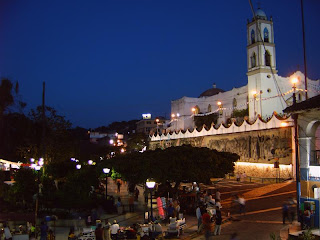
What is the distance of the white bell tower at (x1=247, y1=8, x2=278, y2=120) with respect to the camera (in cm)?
4806

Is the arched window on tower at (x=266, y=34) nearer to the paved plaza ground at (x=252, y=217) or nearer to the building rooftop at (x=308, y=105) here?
the paved plaza ground at (x=252, y=217)

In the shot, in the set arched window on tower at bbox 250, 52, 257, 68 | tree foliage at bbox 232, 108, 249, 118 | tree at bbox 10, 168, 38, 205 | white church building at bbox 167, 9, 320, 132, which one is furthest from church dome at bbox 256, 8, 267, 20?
tree at bbox 10, 168, 38, 205

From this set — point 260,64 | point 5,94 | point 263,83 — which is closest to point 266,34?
point 260,64

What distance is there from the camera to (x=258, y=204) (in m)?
20.0

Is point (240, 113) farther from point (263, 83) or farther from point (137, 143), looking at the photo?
point (137, 143)

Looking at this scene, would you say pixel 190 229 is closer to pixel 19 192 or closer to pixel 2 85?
pixel 19 192

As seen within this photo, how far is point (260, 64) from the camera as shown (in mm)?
49719

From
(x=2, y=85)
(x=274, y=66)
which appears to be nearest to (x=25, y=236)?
(x=2, y=85)

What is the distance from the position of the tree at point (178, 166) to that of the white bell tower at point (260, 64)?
29.1 m

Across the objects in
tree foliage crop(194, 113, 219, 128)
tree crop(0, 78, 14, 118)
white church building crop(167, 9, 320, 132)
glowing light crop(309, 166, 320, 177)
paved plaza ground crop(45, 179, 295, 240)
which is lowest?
paved plaza ground crop(45, 179, 295, 240)

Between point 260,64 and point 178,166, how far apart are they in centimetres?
3576

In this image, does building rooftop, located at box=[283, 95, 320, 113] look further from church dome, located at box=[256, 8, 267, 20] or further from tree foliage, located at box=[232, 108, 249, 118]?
church dome, located at box=[256, 8, 267, 20]

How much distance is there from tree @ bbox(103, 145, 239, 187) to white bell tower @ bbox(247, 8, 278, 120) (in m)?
29.1

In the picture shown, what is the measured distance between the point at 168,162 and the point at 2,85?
39.8 ft
